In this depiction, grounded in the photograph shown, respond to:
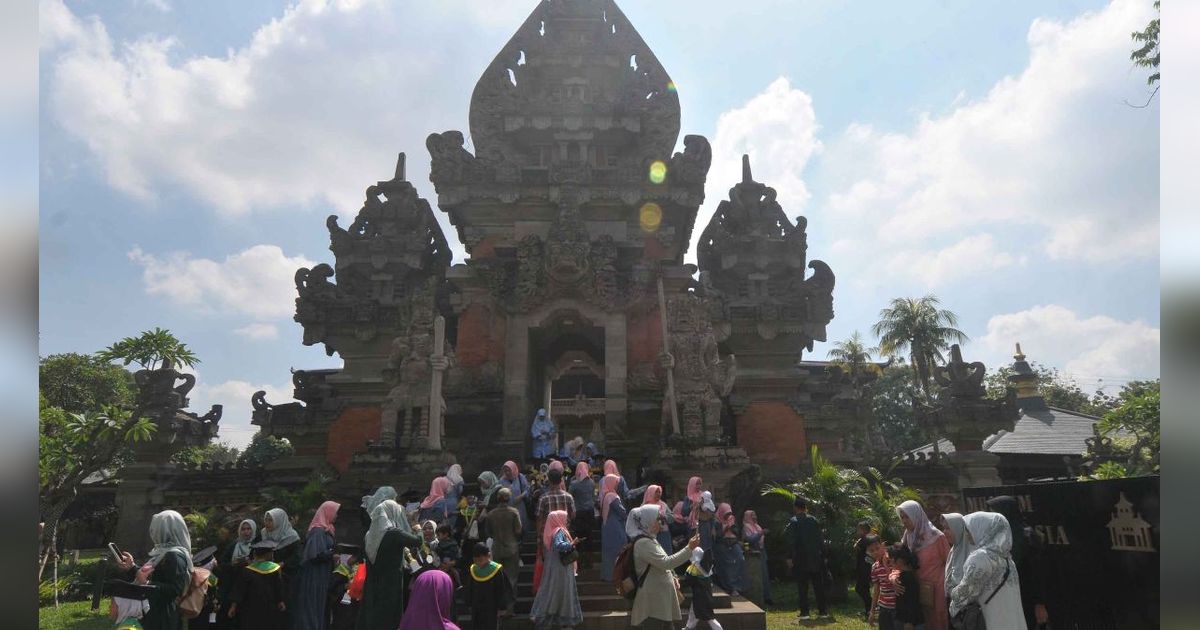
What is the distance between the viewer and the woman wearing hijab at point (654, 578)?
587 cm

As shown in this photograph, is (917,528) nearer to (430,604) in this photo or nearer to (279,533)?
(430,604)

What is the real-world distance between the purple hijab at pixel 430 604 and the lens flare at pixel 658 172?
1537 cm

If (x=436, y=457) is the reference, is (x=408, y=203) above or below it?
above

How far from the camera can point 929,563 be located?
5.74m

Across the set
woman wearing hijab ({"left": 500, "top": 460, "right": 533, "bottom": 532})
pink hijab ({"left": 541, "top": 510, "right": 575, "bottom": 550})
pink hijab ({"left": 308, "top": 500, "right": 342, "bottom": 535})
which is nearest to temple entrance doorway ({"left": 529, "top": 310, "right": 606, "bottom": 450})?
woman wearing hijab ({"left": 500, "top": 460, "right": 533, "bottom": 532})

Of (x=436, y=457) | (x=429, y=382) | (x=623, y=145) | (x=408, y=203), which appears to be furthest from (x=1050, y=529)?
(x=408, y=203)

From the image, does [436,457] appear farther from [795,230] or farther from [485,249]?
[795,230]

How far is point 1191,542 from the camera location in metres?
2.56

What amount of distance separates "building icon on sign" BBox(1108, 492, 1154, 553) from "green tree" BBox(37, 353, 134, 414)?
36.9m

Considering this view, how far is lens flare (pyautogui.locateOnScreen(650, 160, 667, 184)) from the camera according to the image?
758 inches

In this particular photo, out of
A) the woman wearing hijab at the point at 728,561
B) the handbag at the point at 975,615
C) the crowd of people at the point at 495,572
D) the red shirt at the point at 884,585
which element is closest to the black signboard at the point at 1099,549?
the crowd of people at the point at 495,572

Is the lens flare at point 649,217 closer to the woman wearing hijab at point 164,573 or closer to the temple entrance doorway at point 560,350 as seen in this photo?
the temple entrance doorway at point 560,350

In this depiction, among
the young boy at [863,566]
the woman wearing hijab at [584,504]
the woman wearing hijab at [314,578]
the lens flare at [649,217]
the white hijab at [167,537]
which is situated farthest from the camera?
the lens flare at [649,217]

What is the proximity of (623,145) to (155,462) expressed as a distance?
1575 cm
